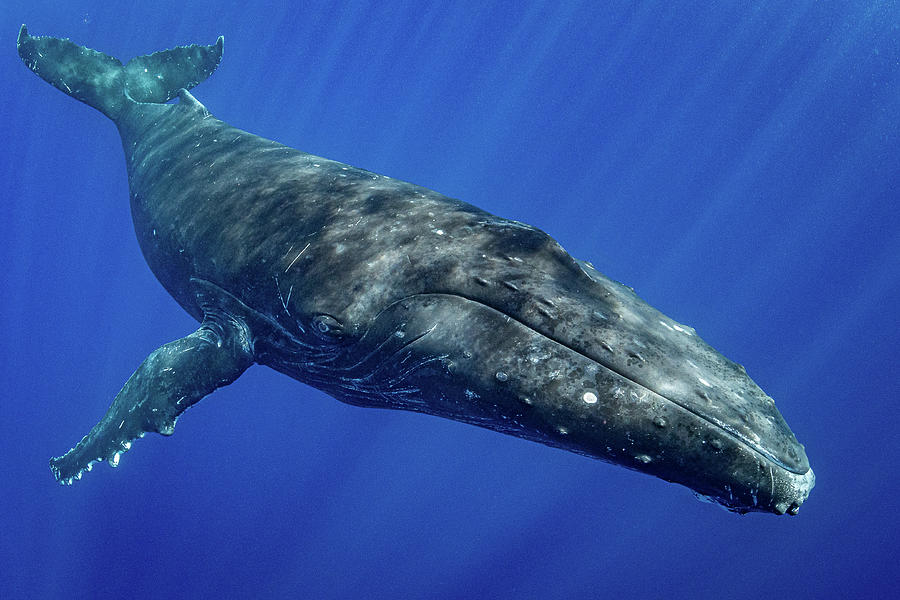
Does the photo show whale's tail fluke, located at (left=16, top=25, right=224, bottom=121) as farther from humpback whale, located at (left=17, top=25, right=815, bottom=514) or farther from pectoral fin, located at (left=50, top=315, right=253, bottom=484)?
pectoral fin, located at (left=50, top=315, right=253, bottom=484)

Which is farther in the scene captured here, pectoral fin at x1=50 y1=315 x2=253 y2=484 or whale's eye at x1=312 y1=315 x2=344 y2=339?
pectoral fin at x1=50 y1=315 x2=253 y2=484

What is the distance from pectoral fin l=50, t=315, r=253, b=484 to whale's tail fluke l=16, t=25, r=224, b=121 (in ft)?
25.6

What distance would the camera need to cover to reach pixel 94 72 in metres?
13.1

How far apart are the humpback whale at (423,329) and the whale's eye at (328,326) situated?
0.02 m

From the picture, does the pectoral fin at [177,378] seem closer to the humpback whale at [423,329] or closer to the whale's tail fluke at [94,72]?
the humpback whale at [423,329]

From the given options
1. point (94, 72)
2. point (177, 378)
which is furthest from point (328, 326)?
point (94, 72)

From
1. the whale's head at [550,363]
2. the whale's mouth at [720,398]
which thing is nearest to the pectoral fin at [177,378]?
the whale's head at [550,363]

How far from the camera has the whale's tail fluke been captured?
12902 millimetres

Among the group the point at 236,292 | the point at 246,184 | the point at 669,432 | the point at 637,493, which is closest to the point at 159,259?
the point at 246,184

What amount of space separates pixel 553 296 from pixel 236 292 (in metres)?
3.72

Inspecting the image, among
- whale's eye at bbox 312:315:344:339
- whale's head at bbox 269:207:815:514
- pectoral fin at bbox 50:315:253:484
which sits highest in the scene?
whale's head at bbox 269:207:815:514

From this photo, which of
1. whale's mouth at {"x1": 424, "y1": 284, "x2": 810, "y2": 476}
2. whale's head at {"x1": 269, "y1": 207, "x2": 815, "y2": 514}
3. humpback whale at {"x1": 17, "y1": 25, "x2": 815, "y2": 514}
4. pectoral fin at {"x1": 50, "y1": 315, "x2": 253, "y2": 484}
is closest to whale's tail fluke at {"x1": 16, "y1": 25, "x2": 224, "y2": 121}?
humpback whale at {"x1": 17, "y1": 25, "x2": 815, "y2": 514}

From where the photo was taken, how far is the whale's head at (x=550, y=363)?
11.2ft

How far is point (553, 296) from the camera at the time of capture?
4.25 m
